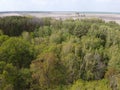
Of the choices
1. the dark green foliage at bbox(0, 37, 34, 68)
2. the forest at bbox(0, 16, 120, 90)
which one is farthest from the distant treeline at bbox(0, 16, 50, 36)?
the dark green foliage at bbox(0, 37, 34, 68)

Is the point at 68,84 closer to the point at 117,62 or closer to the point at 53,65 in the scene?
the point at 53,65

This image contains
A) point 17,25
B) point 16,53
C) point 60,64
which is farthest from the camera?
point 17,25

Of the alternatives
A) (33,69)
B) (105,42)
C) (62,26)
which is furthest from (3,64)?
(62,26)

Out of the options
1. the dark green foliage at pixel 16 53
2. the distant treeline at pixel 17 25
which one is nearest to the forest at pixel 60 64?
the dark green foliage at pixel 16 53

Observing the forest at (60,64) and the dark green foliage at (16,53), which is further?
the dark green foliage at (16,53)

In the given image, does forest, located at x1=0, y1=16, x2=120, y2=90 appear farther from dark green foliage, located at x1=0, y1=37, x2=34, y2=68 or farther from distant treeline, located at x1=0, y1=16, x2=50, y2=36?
distant treeline, located at x1=0, y1=16, x2=50, y2=36

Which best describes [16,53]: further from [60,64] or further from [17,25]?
[17,25]

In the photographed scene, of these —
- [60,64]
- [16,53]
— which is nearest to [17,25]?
[16,53]

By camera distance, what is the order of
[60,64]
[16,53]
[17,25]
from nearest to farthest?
[60,64] → [16,53] → [17,25]

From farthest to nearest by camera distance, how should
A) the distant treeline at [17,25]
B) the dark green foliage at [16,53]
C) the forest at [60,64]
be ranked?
the distant treeline at [17,25] < the dark green foliage at [16,53] < the forest at [60,64]

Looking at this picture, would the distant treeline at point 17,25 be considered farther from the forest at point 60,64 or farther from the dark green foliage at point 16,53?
the dark green foliage at point 16,53

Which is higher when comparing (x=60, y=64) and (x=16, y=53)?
(x=16, y=53)

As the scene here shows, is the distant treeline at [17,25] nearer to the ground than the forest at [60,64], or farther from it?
farther from it
